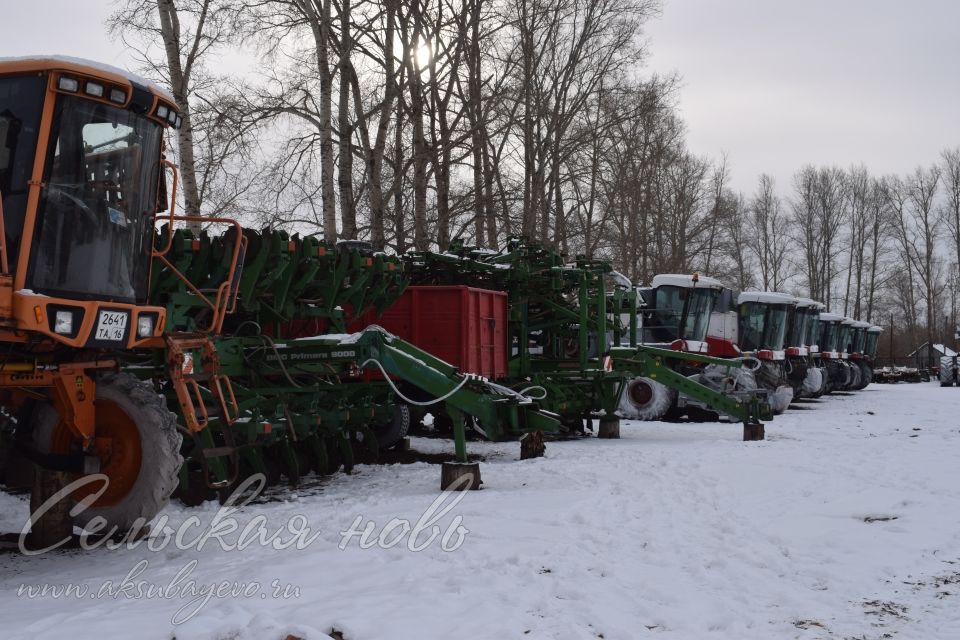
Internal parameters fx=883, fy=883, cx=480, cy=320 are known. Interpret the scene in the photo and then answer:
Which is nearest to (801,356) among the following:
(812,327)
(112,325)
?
(812,327)

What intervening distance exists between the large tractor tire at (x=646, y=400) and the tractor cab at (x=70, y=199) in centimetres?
1210

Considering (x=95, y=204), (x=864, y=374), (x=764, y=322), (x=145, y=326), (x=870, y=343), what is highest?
(x=95, y=204)

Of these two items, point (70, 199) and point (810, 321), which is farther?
point (810, 321)

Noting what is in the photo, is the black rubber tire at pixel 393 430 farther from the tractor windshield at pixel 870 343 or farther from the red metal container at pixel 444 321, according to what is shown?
the tractor windshield at pixel 870 343

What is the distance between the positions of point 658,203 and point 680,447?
2671 cm

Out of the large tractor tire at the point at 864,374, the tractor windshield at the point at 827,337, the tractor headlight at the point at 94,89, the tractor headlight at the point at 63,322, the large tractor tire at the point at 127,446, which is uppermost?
the tractor headlight at the point at 94,89

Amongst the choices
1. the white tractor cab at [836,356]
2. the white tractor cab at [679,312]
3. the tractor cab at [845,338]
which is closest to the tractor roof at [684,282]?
the white tractor cab at [679,312]

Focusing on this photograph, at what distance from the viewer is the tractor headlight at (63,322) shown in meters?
5.00

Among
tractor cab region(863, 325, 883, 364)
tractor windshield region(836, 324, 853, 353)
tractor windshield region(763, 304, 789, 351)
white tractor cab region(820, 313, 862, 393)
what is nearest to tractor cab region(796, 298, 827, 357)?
tractor windshield region(763, 304, 789, 351)

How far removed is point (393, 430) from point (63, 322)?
692 cm

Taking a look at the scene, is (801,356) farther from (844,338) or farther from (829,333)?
(844,338)

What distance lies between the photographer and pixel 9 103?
5.21 m

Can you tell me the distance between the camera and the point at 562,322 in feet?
46.0

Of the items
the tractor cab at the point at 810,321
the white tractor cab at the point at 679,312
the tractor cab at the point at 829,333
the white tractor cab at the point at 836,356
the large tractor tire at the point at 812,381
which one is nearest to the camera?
the white tractor cab at the point at 679,312
